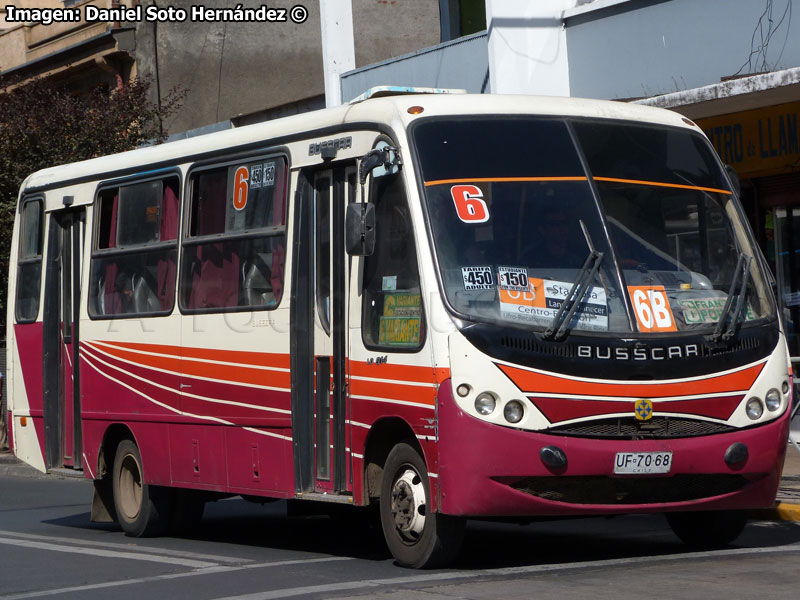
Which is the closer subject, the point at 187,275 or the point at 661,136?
the point at 661,136

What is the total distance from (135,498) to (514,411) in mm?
4971

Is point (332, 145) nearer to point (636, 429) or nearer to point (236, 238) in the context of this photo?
point (236, 238)

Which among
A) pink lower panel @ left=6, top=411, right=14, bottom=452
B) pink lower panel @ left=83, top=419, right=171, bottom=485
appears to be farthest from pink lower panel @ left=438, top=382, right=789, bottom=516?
pink lower panel @ left=6, top=411, right=14, bottom=452

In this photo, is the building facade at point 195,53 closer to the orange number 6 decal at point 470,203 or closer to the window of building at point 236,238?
the window of building at point 236,238

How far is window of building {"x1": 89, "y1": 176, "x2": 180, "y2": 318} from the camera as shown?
12.0 meters

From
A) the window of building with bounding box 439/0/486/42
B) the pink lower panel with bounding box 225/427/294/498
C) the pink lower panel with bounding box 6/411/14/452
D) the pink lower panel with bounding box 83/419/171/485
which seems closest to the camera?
the pink lower panel with bounding box 225/427/294/498

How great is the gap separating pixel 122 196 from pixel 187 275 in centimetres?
147

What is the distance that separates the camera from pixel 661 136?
397 inches

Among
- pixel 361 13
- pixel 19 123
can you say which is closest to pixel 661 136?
pixel 19 123

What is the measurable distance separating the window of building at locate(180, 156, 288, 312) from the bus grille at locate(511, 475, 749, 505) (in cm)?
262

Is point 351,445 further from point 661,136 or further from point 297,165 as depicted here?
point 661,136

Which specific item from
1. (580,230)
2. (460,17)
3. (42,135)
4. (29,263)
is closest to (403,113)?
(580,230)

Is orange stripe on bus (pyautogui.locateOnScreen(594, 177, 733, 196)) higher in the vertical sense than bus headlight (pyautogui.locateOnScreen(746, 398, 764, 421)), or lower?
higher

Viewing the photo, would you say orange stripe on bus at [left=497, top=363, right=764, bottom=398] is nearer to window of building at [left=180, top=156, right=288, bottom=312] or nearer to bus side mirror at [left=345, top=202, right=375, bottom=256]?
bus side mirror at [left=345, top=202, right=375, bottom=256]
